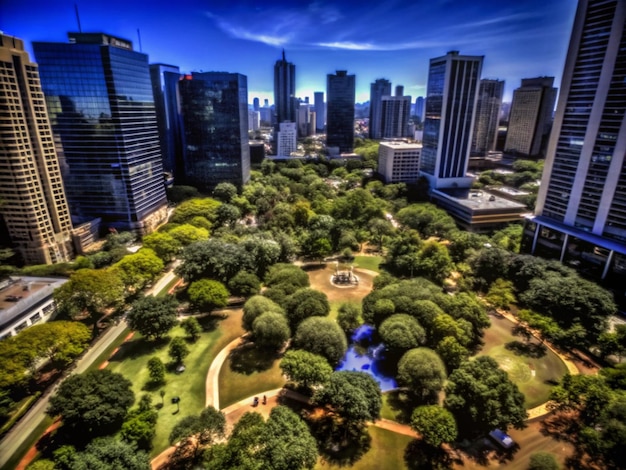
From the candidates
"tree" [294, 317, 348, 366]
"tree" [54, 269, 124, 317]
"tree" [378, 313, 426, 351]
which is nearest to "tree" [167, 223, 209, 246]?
"tree" [54, 269, 124, 317]

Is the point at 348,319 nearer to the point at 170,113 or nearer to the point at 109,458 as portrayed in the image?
the point at 109,458

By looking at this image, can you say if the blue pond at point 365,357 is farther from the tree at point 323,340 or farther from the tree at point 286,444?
the tree at point 286,444

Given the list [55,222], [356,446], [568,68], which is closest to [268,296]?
[356,446]

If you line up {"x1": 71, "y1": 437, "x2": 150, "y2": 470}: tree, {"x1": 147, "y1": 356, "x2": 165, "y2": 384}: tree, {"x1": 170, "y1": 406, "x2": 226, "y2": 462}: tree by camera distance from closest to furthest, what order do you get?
{"x1": 71, "y1": 437, "x2": 150, "y2": 470}: tree → {"x1": 170, "y1": 406, "x2": 226, "y2": 462}: tree → {"x1": 147, "y1": 356, "x2": 165, "y2": 384}: tree

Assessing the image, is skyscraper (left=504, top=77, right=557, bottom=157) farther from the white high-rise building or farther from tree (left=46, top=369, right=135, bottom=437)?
tree (left=46, top=369, right=135, bottom=437)

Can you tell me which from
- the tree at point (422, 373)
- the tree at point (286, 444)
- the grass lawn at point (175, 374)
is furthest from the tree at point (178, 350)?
the tree at point (422, 373)
